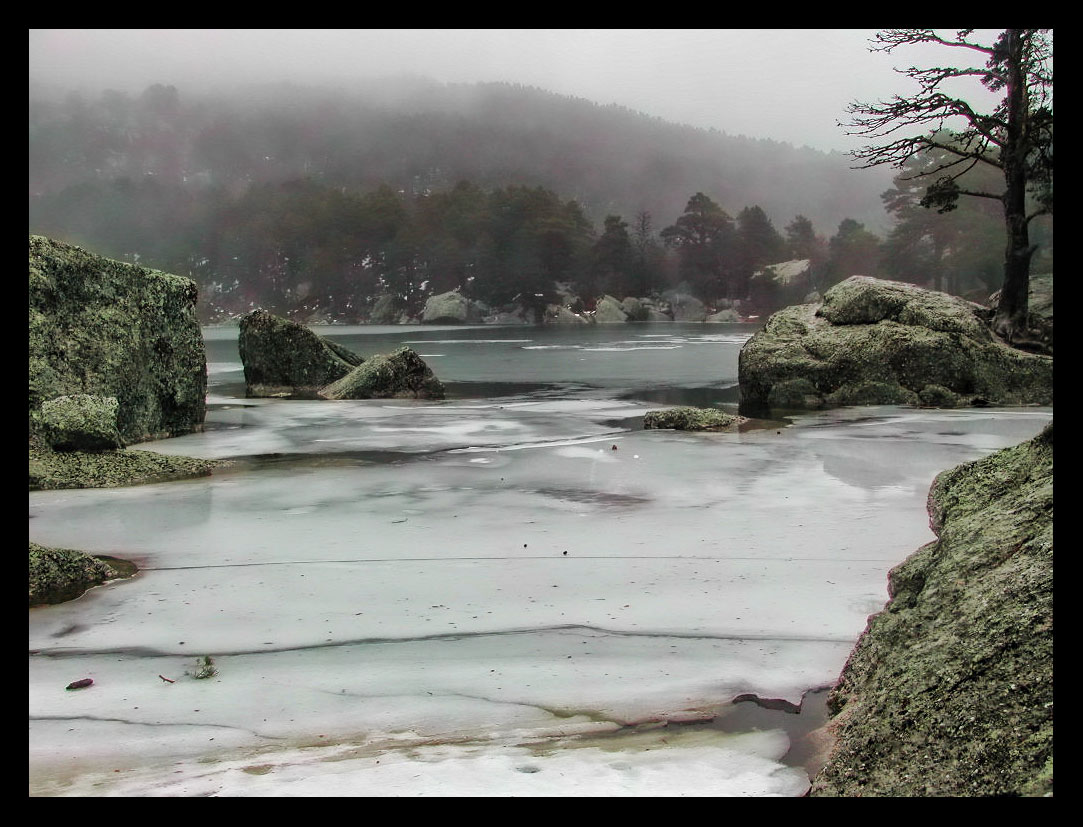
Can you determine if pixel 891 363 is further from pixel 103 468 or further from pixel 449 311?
pixel 449 311

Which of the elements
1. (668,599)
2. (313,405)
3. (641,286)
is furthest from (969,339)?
(641,286)

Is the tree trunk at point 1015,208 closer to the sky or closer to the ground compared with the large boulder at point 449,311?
closer to the ground

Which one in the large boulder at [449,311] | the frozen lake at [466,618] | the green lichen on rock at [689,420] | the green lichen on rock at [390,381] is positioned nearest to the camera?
the frozen lake at [466,618]

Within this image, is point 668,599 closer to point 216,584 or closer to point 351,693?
point 351,693

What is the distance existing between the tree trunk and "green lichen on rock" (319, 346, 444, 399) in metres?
7.95

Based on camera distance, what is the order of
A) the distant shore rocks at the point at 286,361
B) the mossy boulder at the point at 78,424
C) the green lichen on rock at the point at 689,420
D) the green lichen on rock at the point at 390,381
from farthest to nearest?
1. the distant shore rocks at the point at 286,361
2. the green lichen on rock at the point at 390,381
3. the green lichen on rock at the point at 689,420
4. the mossy boulder at the point at 78,424

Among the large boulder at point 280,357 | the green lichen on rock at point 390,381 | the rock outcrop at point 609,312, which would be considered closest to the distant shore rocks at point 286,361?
the large boulder at point 280,357

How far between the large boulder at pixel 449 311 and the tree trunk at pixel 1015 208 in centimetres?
6379

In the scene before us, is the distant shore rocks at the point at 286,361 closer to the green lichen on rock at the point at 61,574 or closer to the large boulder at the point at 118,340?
the large boulder at the point at 118,340

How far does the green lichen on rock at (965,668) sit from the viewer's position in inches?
72.7

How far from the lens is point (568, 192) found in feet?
601

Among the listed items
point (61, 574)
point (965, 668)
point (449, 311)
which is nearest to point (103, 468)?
point (61, 574)
